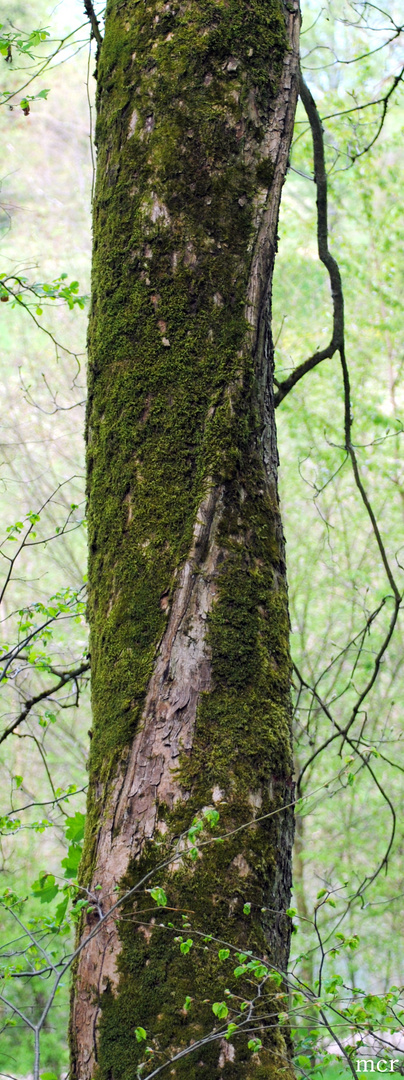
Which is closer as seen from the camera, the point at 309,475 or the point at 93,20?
the point at 93,20

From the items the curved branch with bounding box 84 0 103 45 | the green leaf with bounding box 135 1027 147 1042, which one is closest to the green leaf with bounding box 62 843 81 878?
the green leaf with bounding box 135 1027 147 1042

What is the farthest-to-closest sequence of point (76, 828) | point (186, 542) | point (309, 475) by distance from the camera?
point (309, 475), point (76, 828), point (186, 542)

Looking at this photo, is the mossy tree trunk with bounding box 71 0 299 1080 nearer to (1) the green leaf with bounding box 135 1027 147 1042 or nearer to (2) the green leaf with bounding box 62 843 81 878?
(1) the green leaf with bounding box 135 1027 147 1042

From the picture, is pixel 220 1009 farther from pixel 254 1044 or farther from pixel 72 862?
pixel 72 862

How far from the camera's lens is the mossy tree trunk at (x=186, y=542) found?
99cm

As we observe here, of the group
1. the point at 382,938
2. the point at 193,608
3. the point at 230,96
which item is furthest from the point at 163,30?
the point at 382,938

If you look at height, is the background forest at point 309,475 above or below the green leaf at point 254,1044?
above

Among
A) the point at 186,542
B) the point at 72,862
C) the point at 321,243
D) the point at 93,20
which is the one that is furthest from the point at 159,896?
the point at 321,243

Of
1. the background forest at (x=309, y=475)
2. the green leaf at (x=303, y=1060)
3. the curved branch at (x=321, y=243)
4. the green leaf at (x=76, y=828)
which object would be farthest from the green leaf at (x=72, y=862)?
the background forest at (x=309, y=475)

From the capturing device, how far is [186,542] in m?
1.15

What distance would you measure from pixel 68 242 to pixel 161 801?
34.3 ft

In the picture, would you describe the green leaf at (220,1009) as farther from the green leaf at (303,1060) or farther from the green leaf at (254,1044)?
the green leaf at (303,1060)

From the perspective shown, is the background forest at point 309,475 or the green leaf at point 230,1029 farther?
the background forest at point 309,475

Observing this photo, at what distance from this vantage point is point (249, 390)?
1242 mm
